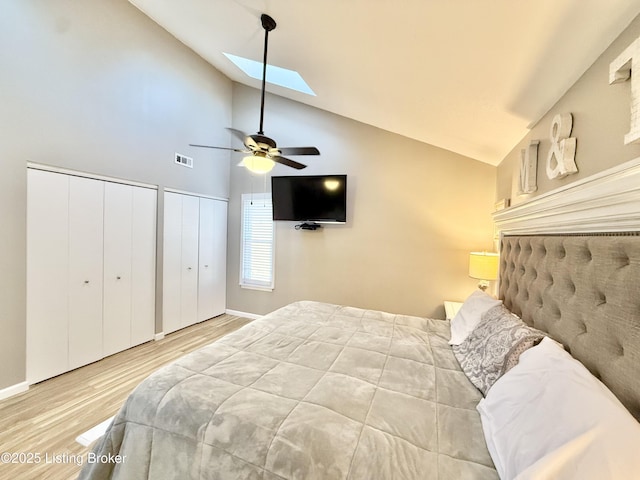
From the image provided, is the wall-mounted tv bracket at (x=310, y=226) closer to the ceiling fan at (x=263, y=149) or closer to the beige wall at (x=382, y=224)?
the beige wall at (x=382, y=224)

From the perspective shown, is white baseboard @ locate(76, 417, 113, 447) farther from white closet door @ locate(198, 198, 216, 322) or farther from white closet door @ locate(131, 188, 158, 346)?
white closet door @ locate(198, 198, 216, 322)

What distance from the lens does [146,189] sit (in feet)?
10.8

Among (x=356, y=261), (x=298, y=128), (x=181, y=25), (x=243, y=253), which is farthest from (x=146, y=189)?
(x=356, y=261)

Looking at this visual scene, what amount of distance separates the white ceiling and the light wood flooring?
11.0 feet

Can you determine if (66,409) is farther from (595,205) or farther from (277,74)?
(277,74)

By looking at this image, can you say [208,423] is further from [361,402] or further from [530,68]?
[530,68]

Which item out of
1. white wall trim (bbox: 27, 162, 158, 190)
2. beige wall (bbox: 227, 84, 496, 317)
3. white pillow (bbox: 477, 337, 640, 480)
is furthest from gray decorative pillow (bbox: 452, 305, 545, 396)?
white wall trim (bbox: 27, 162, 158, 190)

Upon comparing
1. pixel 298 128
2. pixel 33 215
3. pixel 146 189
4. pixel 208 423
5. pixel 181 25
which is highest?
pixel 181 25

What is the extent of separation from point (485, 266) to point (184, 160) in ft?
13.5

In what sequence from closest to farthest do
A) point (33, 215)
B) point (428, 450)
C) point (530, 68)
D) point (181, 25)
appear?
1. point (428, 450)
2. point (530, 68)
3. point (33, 215)
4. point (181, 25)

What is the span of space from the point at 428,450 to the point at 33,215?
3505 millimetres

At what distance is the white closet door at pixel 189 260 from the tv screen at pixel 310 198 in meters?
1.23

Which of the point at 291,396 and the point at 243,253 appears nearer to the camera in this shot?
the point at 291,396

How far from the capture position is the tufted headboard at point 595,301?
2.78 ft
